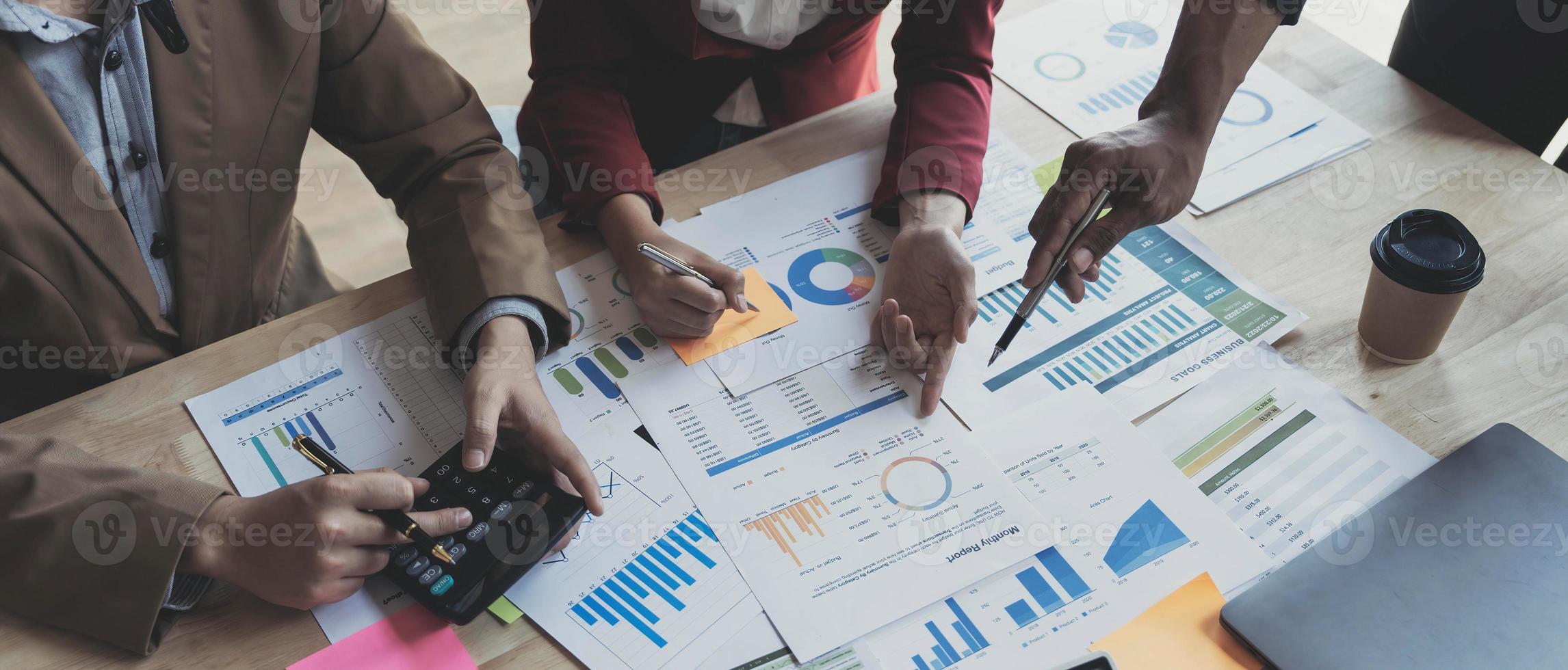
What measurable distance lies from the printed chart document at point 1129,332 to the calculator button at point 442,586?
1.61 ft

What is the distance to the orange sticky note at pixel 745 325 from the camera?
1044 mm

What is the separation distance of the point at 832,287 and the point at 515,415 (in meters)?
0.38

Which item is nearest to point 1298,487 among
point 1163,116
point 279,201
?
point 1163,116

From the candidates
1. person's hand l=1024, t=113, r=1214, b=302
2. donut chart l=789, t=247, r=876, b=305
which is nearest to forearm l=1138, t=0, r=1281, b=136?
person's hand l=1024, t=113, r=1214, b=302

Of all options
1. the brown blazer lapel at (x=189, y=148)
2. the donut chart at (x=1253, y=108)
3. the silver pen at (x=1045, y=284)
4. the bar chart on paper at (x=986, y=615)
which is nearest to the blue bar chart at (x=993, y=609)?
the bar chart on paper at (x=986, y=615)

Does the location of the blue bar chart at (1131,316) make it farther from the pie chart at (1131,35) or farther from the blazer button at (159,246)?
the blazer button at (159,246)

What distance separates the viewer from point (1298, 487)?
2.99ft

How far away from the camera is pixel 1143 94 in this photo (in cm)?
133

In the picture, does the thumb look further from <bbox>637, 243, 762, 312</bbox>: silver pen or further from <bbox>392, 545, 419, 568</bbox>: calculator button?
<bbox>392, 545, 419, 568</bbox>: calculator button

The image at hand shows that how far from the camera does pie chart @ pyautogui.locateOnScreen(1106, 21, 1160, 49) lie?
140 cm

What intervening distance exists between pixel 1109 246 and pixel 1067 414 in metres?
0.22

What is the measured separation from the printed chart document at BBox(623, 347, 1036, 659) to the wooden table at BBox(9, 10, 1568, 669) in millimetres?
202

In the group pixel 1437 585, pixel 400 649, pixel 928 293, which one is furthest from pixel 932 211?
pixel 400 649

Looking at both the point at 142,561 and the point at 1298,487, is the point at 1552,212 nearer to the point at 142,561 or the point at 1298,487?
the point at 1298,487
